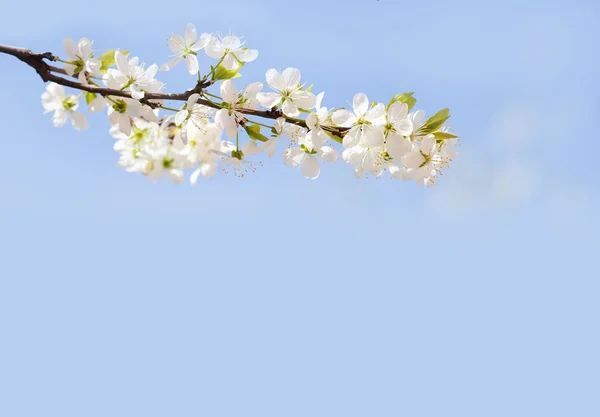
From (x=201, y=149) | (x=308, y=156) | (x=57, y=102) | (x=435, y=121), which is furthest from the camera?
(x=201, y=149)

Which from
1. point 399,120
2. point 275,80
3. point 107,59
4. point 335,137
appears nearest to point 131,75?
point 107,59

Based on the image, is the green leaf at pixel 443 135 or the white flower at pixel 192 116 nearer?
the white flower at pixel 192 116

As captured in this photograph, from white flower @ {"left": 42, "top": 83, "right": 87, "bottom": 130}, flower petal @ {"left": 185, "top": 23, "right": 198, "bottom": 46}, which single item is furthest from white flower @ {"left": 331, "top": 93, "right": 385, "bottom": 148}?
white flower @ {"left": 42, "top": 83, "right": 87, "bottom": 130}

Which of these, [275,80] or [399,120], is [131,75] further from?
[399,120]

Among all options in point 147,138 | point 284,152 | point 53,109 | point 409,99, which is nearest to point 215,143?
point 147,138

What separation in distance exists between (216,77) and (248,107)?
0.18 metres

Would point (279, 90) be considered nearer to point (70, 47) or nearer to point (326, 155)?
point (326, 155)

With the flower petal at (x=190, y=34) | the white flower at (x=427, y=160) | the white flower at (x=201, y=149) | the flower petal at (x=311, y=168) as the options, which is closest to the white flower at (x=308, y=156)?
the flower petal at (x=311, y=168)

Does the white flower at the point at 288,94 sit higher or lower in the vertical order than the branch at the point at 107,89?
higher

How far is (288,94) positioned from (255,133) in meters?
0.22

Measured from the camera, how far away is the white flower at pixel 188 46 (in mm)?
2629

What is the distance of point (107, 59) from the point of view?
2566mm

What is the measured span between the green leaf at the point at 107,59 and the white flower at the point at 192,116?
1.21 ft

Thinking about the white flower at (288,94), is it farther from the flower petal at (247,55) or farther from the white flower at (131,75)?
the white flower at (131,75)
